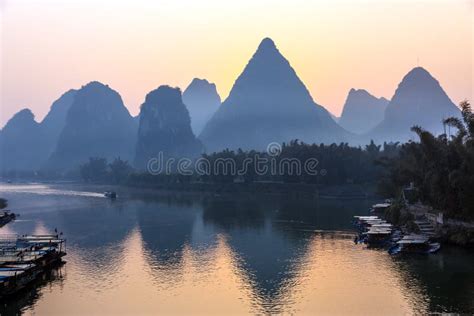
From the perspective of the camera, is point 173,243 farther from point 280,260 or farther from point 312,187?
point 312,187

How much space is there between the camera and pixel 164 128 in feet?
602

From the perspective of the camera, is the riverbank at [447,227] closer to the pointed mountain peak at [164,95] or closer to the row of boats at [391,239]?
the row of boats at [391,239]

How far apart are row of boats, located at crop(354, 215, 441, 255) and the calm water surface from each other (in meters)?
0.92

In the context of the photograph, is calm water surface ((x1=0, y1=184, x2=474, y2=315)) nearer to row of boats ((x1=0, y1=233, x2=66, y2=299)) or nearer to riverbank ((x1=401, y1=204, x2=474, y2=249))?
row of boats ((x1=0, y1=233, x2=66, y2=299))

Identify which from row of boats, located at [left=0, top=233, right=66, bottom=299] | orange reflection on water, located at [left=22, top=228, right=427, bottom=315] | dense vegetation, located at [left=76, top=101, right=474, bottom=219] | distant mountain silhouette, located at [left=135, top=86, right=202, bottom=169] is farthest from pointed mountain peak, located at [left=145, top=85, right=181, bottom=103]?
orange reflection on water, located at [left=22, top=228, right=427, bottom=315]

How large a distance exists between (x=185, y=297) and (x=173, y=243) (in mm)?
13802

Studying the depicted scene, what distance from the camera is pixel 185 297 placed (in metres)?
23.7

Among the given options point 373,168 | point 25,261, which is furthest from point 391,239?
point 373,168

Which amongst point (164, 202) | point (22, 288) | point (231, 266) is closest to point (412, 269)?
point (231, 266)

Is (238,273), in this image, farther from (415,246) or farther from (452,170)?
(452,170)

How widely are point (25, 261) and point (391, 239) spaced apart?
23.2m

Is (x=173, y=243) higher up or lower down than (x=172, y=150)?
lower down

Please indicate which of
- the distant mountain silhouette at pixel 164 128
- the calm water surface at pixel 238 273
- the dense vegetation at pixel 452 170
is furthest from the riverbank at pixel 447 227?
the distant mountain silhouette at pixel 164 128

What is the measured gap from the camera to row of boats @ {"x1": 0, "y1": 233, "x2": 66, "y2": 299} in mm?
23375
